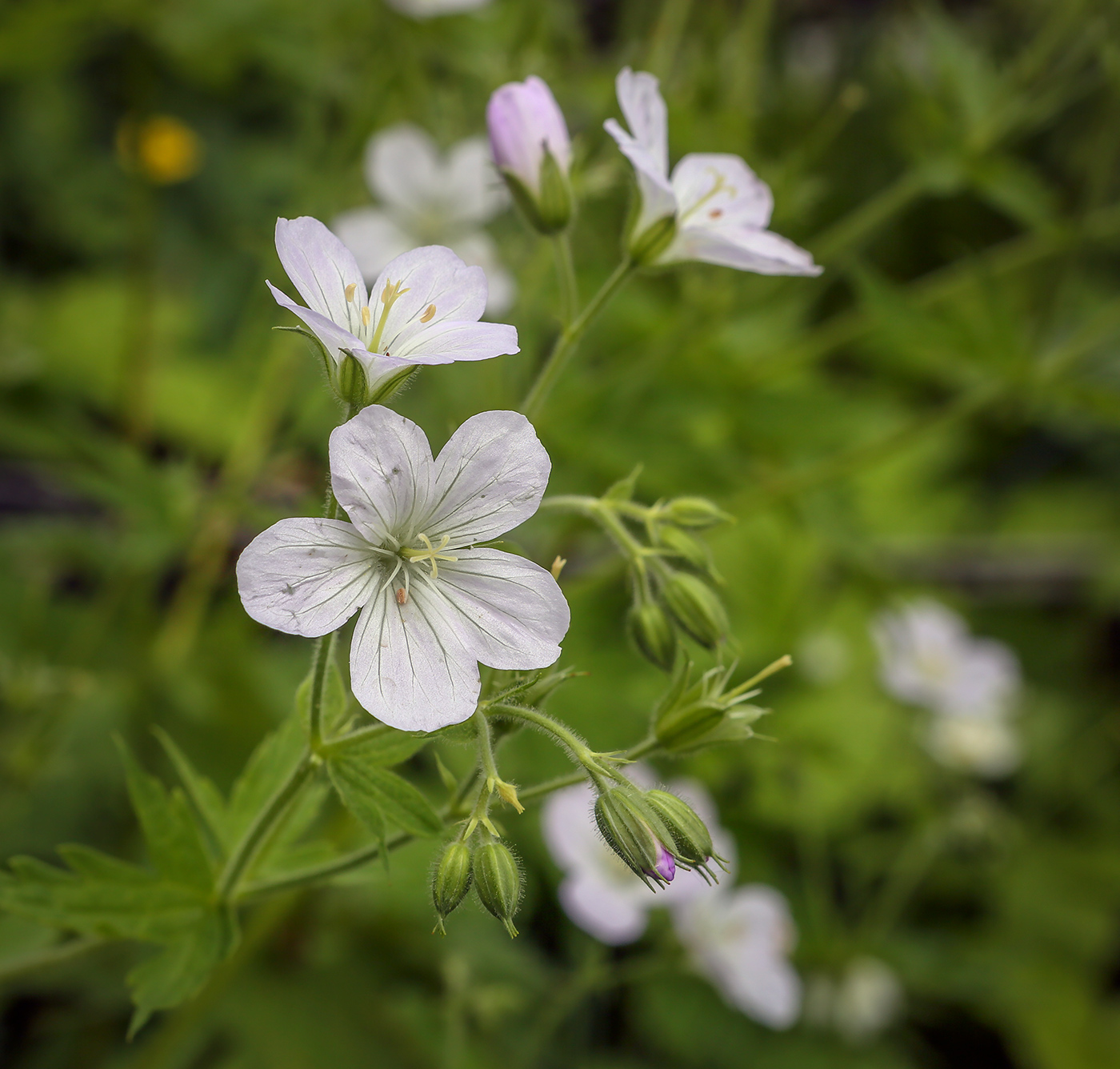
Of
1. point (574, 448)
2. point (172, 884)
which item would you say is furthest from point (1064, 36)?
point (172, 884)

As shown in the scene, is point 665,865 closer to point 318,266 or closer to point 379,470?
point 379,470

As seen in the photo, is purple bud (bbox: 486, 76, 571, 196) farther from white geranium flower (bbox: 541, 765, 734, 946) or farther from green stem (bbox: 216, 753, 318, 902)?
white geranium flower (bbox: 541, 765, 734, 946)

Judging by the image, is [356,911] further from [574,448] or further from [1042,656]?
[1042,656]

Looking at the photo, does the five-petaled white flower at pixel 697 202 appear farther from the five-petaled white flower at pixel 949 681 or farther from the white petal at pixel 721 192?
the five-petaled white flower at pixel 949 681

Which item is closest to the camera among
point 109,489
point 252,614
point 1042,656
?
point 252,614

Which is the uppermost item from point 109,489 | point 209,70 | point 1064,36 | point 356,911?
point 1064,36

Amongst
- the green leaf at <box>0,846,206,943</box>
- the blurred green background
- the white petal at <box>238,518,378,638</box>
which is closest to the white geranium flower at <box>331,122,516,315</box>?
the blurred green background

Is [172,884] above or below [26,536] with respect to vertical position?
above
